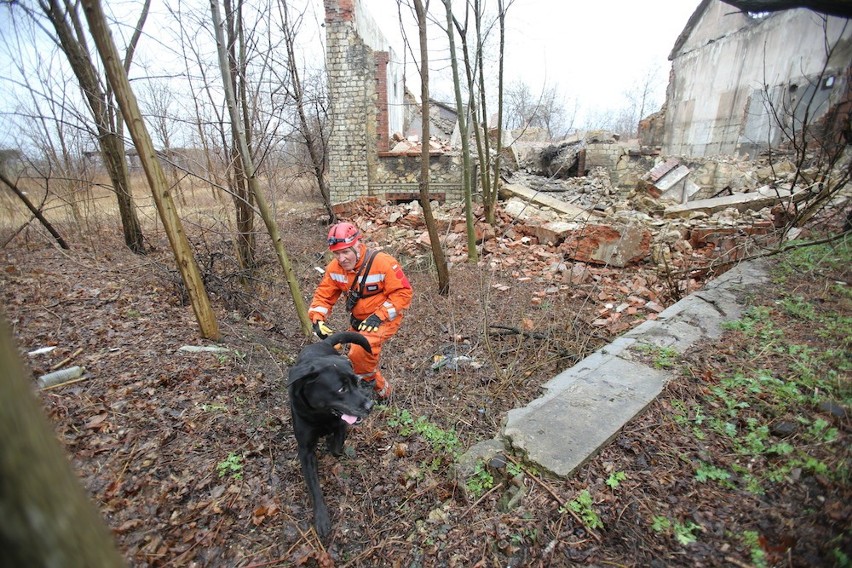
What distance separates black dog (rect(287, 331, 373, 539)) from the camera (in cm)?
245

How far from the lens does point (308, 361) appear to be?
2.58 meters

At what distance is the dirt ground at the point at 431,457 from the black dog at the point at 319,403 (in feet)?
0.55

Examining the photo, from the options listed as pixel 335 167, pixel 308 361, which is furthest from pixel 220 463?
pixel 335 167

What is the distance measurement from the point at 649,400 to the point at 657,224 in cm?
674

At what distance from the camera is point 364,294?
3.57m

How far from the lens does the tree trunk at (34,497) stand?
1.36 feet

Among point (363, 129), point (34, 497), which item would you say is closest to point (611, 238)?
point (34, 497)

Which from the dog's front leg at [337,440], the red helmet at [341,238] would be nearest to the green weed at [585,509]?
the dog's front leg at [337,440]

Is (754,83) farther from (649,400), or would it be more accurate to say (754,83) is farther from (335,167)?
(649,400)

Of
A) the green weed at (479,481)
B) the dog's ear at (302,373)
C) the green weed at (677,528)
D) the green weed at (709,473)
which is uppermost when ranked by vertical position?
the dog's ear at (302,373)

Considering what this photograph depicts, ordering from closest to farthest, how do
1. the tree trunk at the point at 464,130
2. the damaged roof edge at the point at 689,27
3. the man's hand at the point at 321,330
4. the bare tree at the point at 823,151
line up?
the man's hand at the point at 321,330 → the bare tree at the point at 823,151 → the tree trunk at the point at 464,130 → the damaged roof edge at the point at 689,27

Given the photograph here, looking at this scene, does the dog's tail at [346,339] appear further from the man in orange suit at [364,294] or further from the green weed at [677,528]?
the green weed at [677,528]

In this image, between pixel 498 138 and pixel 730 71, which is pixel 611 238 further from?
pixel 730 71

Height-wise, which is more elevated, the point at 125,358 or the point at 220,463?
the point at 125,358
